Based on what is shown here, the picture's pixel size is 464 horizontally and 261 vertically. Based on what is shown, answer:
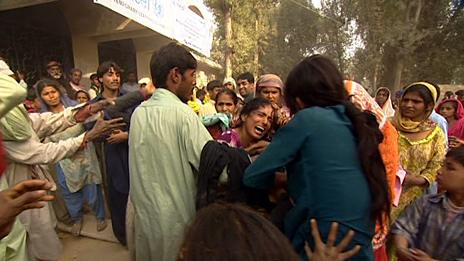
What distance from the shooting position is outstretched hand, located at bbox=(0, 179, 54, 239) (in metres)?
1.12

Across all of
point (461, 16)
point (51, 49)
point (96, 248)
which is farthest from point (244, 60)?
point (96, 248)

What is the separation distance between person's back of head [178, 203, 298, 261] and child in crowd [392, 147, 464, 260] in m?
1.19

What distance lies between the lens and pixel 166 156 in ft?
5.57

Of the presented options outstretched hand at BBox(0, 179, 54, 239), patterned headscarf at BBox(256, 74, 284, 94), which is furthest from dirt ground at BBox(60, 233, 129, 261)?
outstretched hand at BBox(0, 179, 54, 239)

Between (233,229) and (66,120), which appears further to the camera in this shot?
(66,120)

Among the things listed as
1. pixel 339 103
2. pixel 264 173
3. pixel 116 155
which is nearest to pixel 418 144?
pixel 339 103

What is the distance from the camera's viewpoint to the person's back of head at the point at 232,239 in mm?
735

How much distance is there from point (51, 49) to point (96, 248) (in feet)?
15.1

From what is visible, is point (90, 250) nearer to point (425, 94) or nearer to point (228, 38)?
point (425, 94)

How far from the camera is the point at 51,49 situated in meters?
6.47

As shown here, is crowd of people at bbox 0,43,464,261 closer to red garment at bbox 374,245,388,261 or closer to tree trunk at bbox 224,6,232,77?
red garment at bbox 374,245,388,261

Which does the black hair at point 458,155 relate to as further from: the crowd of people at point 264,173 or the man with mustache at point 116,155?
the man with mustache at point 116,155

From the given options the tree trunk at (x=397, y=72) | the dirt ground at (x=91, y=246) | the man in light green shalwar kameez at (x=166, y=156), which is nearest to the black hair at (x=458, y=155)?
the man in light green shalwar kameez at (x=166, y=156)

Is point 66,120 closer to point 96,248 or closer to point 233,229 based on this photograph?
point 96,248
